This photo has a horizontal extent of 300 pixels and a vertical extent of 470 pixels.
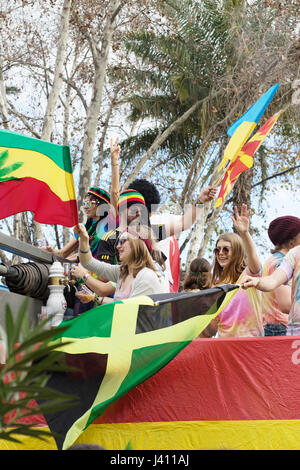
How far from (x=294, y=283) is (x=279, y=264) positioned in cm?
39

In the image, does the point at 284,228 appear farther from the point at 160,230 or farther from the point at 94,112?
the point at 94,112

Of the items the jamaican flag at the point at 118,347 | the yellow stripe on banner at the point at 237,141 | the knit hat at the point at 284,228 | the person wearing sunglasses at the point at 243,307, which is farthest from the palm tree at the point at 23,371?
the yellow stripe on banner at the point at 237,141

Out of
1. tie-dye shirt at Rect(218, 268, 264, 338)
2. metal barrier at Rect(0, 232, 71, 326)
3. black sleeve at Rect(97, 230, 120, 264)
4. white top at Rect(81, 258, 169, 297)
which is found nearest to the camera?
white top at Rect(81, 258, 169, 297)

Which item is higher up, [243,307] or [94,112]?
[94,112]

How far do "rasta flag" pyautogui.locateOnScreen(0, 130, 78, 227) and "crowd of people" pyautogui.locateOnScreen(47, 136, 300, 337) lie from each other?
366mm

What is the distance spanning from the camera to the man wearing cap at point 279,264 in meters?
4.04

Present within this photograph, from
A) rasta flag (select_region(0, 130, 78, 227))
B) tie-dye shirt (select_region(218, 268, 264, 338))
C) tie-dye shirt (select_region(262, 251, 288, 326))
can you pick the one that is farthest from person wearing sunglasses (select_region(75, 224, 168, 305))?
tie-dye shirt (select_region(262, 251, 288, 326))

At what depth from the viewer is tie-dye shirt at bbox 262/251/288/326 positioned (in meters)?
4.19

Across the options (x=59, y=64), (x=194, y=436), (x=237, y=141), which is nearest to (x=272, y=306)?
(x=194, y=436)

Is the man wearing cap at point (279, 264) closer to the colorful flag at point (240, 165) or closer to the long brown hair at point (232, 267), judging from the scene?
the long brown hair at point (232, 267)

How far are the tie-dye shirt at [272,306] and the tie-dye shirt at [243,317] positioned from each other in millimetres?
70

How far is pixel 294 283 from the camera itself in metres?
3.72

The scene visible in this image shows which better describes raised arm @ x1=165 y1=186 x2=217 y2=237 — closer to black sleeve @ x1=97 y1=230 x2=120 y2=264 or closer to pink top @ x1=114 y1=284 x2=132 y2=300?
black sleeve @ x1=97 y1=230 x2=120 y2=264
